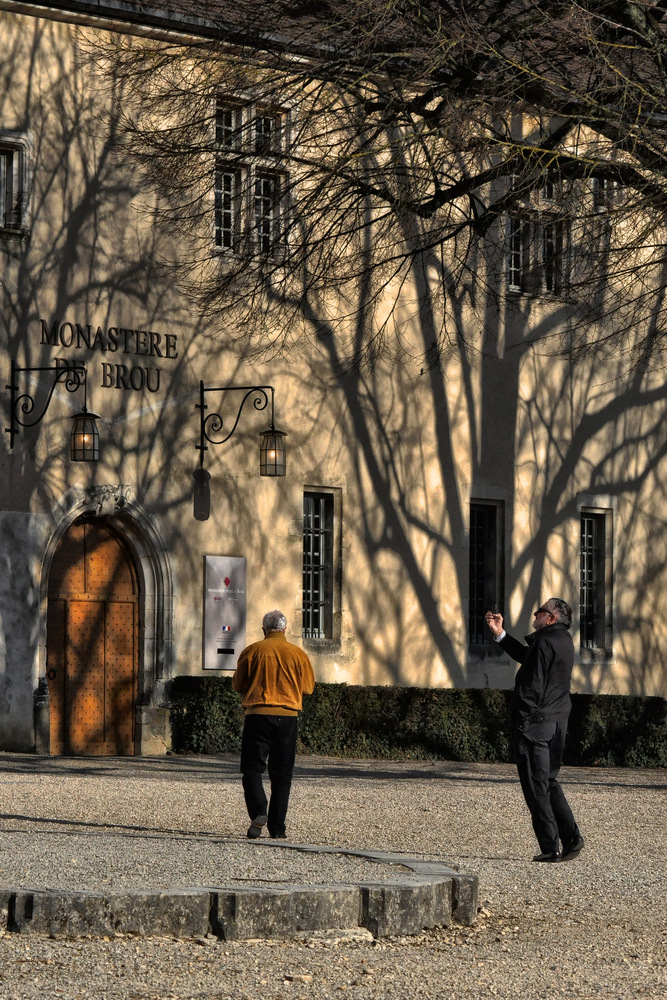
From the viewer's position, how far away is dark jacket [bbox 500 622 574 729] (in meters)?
10.5

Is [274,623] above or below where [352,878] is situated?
above

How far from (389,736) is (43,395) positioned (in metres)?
5.28

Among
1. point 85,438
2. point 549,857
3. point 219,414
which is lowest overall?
point 549,857

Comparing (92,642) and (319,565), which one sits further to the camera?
(319,565)

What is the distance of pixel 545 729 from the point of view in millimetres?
10492

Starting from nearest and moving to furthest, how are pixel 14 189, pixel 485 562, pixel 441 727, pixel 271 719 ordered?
pixel 271 719
pixel 14 189
pixel 441 727
pixel 485 562

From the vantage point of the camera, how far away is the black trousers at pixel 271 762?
35.6ft

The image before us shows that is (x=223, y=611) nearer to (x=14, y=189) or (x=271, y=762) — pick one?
(x=14, y=189)

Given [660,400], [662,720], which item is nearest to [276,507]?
[662,720]

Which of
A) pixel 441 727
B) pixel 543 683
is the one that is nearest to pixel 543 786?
pixel 543 683

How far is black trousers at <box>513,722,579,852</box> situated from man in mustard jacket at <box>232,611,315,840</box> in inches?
55.9

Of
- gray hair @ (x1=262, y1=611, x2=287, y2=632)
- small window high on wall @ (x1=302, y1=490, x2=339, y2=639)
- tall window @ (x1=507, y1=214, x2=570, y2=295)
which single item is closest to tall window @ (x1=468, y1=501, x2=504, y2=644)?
small window high on wall @ (x1=302, y1=490, x2=339, y2=639)

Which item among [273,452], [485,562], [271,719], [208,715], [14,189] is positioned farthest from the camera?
[485,562]

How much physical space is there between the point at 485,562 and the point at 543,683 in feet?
43.9
